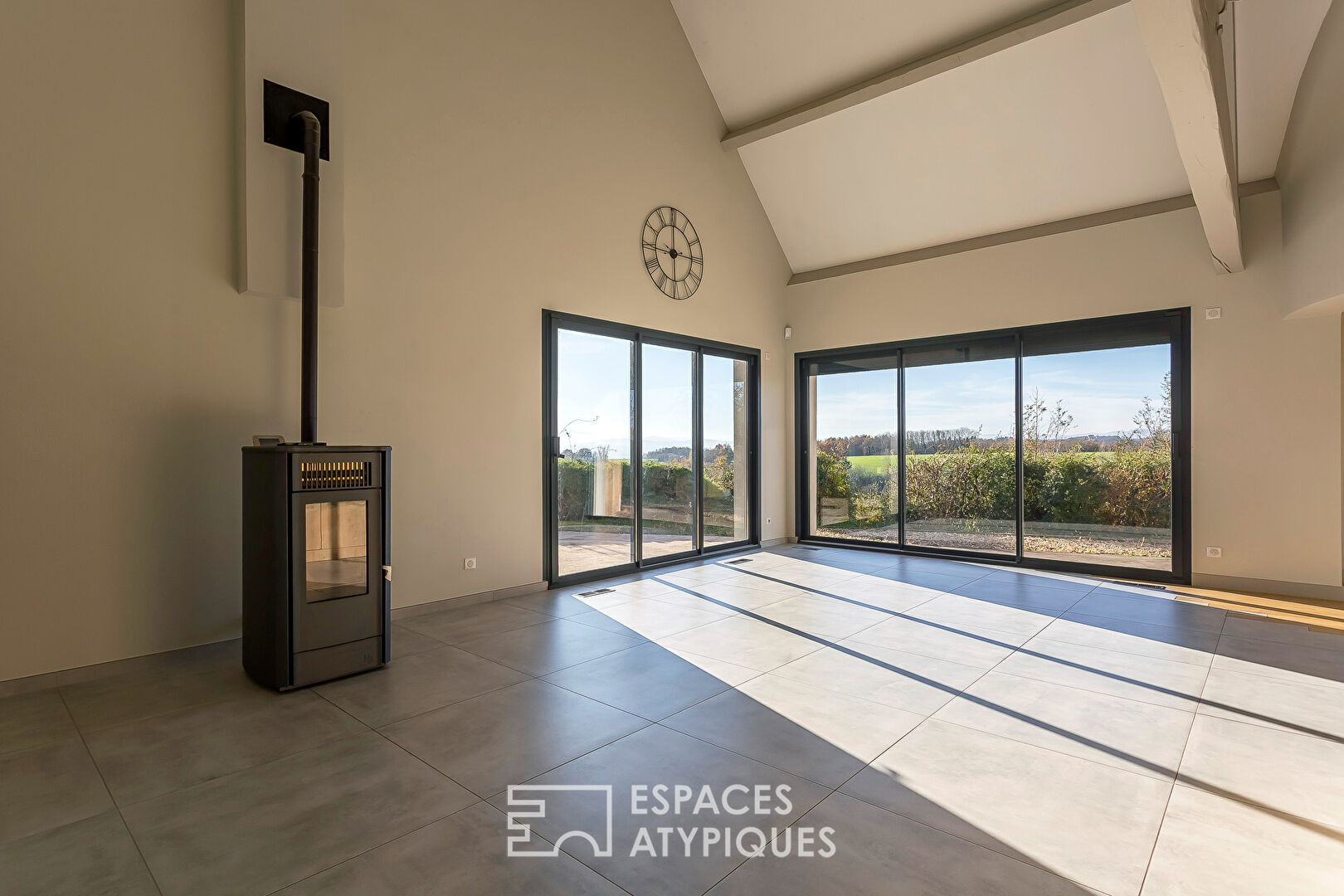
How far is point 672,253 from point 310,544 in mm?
4460

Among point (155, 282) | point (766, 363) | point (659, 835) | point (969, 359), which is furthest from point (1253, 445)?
point (155, 282)

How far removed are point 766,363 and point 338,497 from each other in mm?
5525

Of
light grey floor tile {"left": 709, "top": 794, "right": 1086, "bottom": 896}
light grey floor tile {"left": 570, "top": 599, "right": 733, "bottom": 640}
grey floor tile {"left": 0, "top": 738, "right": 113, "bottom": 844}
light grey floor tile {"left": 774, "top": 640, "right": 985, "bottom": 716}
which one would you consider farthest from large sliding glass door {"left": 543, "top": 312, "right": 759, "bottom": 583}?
light grey floor tile {"left": 709, "top": 794, "right": 1086, "bottom": 896}

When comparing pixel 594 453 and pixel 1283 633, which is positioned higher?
pixel 594 453

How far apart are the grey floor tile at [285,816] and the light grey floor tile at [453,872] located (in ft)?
0.24

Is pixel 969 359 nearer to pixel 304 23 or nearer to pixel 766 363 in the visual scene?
pixel 766 363

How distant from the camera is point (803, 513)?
8312 mm

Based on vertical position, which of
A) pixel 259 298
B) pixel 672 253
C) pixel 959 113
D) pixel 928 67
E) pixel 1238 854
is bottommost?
pixel 1238 854

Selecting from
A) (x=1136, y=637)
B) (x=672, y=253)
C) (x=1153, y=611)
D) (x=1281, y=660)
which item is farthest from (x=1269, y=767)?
(x=672, y=253)

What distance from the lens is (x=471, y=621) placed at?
4477 millimetres

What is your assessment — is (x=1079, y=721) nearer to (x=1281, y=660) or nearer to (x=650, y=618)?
(x=1281, y=660)

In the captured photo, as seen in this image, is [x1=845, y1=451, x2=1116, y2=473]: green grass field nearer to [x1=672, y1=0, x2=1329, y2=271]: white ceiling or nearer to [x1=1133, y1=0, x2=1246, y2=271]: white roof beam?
[x1=672, y1=0, x2=1329, y2=271]: white ceiling

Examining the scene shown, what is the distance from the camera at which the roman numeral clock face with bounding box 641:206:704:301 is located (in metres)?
6.40

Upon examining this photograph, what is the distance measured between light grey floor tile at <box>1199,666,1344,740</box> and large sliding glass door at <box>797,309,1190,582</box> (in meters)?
2.75
